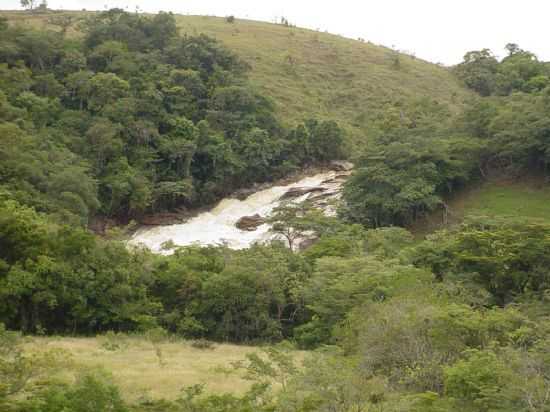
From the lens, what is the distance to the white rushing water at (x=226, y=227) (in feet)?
155

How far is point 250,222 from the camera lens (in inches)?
2018

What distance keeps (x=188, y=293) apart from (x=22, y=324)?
789 cm

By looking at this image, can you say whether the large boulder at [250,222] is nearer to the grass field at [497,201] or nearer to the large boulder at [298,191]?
the large boulder at [298,191]

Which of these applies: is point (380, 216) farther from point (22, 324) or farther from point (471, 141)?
point (22, 324)

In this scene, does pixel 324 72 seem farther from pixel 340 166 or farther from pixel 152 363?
pixel 152 363

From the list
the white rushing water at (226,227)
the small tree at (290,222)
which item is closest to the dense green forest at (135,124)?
the white rushing water at (226,227)

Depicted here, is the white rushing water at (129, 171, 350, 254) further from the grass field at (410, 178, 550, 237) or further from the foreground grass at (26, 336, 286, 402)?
the foreground grass at (26, 336, 286, 402)

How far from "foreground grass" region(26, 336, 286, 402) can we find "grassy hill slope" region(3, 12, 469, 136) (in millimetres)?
49670

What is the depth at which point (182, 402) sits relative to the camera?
47.1 feet

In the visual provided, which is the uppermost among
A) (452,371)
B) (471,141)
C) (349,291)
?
(471,141)

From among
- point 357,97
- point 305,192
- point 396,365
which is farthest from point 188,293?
point 357,97

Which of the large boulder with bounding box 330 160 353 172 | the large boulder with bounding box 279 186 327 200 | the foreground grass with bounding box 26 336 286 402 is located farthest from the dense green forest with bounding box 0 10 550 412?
the large boulder with bounding box 279 186 327 200

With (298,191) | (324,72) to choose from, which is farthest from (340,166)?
(324,72)

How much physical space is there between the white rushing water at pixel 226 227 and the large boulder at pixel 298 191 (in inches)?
19.9
